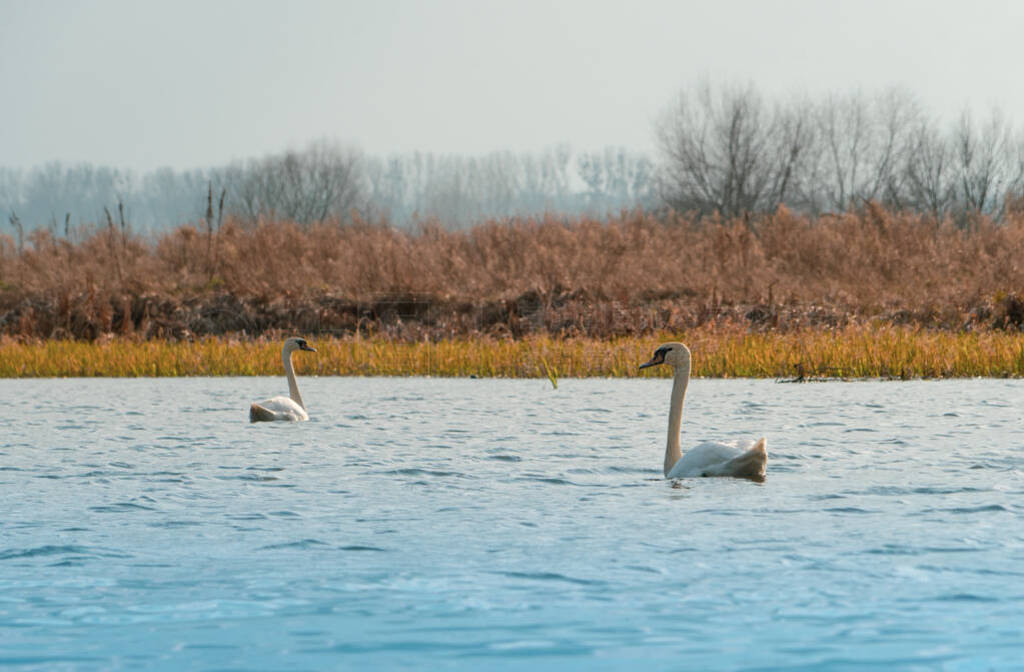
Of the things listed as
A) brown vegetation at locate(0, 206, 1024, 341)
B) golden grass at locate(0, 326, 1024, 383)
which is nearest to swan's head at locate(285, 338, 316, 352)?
golden grass at locate(0, 326, 1024, 383)

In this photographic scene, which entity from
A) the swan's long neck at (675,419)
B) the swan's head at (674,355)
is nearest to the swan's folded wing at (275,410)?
the swan's head at (674,355)

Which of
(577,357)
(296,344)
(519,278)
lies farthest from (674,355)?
(519,278)

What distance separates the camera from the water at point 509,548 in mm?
4648

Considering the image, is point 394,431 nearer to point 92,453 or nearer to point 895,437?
point 92,453

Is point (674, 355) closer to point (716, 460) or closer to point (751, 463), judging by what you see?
point (716, 460)

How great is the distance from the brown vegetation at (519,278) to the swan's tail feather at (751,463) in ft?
45.2

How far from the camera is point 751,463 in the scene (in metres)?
8.20

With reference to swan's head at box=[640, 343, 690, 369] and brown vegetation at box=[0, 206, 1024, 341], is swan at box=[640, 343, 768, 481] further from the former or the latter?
brown vegetation at box=[0, 206, 1024, 341]

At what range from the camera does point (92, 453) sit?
10258mm

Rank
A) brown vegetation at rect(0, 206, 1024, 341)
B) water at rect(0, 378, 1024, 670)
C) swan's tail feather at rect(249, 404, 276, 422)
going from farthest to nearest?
brown vegetation at rect(0, 206, 1024, 341) < swan's tail feather at rect(249, 404, 276, 422) < water at rect(0, 378, 1024, 670)

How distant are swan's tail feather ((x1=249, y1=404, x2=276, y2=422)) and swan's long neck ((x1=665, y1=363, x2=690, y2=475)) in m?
4.69

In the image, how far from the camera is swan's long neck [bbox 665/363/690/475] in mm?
8609

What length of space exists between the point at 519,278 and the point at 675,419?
56.2 ft

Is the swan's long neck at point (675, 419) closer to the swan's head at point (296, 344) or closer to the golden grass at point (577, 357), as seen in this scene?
the swan's head at point (296, 344)
